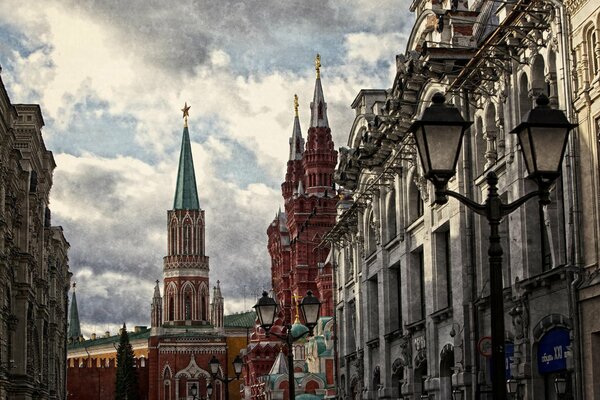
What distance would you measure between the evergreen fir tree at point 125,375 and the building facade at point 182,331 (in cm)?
202

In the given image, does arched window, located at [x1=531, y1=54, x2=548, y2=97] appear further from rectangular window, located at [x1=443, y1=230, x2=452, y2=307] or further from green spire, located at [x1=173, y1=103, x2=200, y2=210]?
green spire, located at [x1=173, y1=103, x2=200, y2=210]

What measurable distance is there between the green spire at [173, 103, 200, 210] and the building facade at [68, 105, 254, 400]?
13cm

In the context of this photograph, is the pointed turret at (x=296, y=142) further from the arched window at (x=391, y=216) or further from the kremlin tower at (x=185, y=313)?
the arched window at (x=391, y=216)

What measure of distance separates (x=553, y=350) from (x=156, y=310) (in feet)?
397

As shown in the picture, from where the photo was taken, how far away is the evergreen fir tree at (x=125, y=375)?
449 feet

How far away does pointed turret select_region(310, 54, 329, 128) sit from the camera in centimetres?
11481

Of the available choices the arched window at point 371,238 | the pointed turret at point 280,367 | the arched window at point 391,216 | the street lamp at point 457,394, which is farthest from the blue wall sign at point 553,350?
the pointed turret at point 280,367

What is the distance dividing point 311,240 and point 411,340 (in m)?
75.2

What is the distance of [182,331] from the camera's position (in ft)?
465

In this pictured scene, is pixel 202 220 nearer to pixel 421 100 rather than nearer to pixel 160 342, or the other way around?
pixel 160 342

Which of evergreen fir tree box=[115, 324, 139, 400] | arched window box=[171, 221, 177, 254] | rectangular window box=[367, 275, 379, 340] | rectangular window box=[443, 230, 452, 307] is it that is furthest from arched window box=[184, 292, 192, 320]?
rectangular window box=[443, 230, 452, 307]

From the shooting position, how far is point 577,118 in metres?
24.0

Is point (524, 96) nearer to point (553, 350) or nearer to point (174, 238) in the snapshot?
point (553, 350)

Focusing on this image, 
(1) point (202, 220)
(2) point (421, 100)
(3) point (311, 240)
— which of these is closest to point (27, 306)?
(2) point (421, 100)
